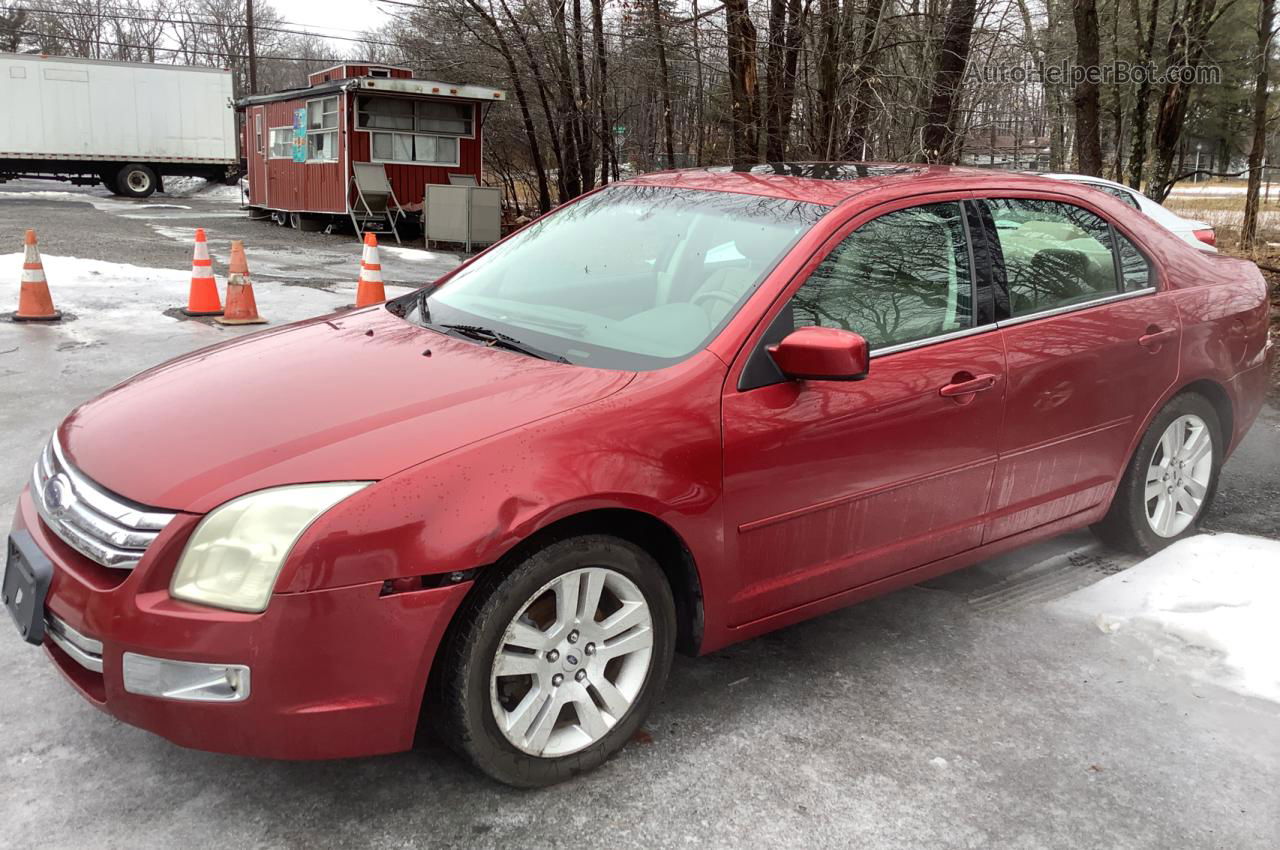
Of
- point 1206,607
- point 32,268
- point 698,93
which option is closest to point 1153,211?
point 1206,607

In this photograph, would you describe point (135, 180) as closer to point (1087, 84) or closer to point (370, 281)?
point (370, 281)

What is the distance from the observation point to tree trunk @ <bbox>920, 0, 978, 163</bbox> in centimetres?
1038

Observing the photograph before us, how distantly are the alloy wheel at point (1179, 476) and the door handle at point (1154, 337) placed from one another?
1.27ft

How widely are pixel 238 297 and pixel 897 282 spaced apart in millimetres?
6872

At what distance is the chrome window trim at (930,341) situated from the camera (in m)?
3.19

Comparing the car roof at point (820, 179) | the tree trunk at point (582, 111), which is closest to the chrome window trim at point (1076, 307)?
the car roof at point (820, 179)

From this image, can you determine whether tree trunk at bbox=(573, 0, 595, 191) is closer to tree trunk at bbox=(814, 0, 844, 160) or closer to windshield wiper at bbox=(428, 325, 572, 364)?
tree trunk at bbox=(814, 0, 844, 160)

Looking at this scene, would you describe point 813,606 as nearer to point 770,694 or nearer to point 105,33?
point 770,694

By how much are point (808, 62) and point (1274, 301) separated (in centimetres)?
Result: 559

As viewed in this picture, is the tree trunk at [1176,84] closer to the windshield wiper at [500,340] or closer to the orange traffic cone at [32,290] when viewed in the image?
the orange traffic cone at [32,290]

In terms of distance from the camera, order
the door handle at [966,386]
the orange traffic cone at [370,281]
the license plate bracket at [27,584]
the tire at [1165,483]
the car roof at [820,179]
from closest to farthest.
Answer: the license plate bracket at [27,584], the door handle at [966,386], the car roof at [820,179], the tire at [1165,483], the orange traffic cone at [370,281]

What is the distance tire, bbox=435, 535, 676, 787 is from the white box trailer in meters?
30.3

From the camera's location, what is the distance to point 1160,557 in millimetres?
4262

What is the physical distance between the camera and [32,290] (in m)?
8.38
